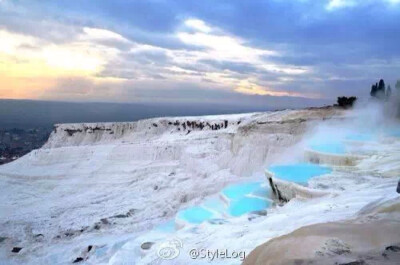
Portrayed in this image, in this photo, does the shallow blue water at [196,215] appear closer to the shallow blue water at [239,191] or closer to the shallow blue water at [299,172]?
the shallow blue water at [239,191]

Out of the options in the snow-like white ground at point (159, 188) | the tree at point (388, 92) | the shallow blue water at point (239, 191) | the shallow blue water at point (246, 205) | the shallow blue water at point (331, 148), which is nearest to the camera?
the snow-like white ground at point (159, 188)

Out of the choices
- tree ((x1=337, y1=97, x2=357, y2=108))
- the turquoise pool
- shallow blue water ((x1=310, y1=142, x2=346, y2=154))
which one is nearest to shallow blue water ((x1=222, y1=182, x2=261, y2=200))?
the turquoise pool

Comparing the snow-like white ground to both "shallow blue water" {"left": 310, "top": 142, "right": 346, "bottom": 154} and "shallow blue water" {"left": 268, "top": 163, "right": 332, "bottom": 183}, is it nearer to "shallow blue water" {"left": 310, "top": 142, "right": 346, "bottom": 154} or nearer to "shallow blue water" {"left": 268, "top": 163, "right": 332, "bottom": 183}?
"shallow blue water" {"left": 268, "top": 163, "right": 332, "bottom": 183}

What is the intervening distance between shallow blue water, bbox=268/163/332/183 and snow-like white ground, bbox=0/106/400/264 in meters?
0.72

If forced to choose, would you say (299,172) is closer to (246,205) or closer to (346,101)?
(246,205)

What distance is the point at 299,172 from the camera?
12.5 m

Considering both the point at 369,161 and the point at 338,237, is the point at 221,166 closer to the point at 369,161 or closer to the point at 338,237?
the point at 369,161

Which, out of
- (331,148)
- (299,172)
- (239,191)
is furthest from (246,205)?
(331,148)

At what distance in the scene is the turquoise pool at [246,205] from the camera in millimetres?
10844

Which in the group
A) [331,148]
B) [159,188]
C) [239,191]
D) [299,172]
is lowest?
[159,188]

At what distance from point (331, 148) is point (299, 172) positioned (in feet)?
9.80

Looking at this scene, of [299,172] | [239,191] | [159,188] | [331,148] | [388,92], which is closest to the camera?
[299,172]

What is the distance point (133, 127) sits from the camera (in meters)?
35.2

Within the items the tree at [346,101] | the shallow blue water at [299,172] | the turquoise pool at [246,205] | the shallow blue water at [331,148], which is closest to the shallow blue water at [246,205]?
the turquoise pool at [246,205]
